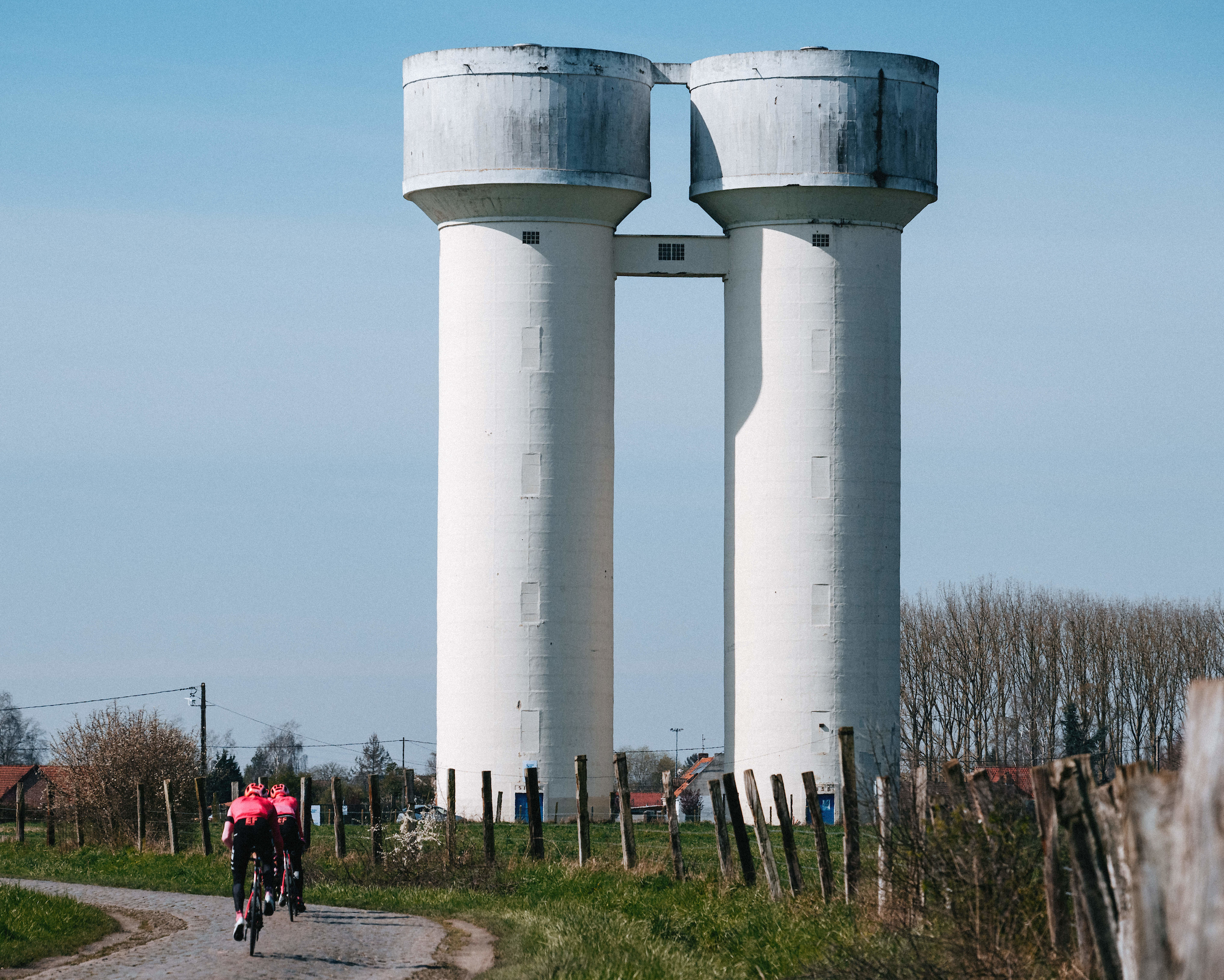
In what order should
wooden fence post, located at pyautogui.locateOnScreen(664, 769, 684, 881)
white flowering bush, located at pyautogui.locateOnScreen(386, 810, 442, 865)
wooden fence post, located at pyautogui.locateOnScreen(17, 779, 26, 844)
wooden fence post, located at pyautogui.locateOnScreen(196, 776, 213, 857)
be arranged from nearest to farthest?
wooden fence post, located at pyautogui.locateOnScreen(664, 769, 684, 881)
white flowering bush, located at pyautogui.locateOnScreen(386, 810, 442, 865)
wooden fence post, located at pyautogui.locateOnScreen(196, 776, 213, 857)
wooden fence post, located at pyautogui.locateOnScreen(17, 779, 26, 844)

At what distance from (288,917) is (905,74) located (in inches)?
1170

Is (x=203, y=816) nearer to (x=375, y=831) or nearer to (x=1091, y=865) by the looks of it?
(x=375, y=831)

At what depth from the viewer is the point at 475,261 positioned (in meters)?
44.8

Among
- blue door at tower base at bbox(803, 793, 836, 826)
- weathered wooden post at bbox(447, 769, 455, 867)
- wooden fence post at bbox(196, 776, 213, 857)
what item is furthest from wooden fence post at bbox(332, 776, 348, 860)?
blue door at tower base at bbox(803, 793, 836, 826)

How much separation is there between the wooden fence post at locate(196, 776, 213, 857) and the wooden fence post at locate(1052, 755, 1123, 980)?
24111mm

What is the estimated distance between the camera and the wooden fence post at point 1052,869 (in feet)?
42.2

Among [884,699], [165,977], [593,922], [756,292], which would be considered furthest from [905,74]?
[165,977]

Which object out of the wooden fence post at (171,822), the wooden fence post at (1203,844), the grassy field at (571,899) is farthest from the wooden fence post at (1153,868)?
the wooden fence post at (171,822)

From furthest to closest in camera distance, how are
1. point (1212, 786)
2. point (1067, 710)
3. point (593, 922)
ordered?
1. point (1067, 710)
2. point (593, 922)
3. point (1212, 786)

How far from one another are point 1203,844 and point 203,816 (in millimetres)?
29897

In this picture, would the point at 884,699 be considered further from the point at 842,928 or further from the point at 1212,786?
the point at 1212,786

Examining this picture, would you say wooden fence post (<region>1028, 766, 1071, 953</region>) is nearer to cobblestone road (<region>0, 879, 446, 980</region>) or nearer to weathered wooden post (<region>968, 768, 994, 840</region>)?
weathered wooden post (<region>968, 768, 994, 840</region>)

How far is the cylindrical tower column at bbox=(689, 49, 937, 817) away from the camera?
43.8 meters

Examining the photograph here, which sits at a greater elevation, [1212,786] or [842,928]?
[1212,786]
